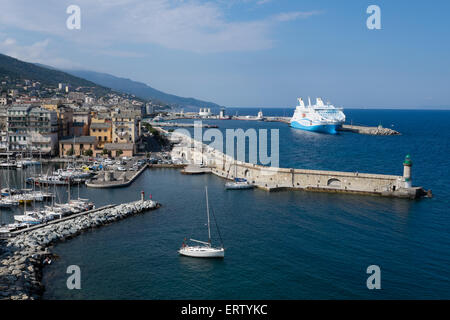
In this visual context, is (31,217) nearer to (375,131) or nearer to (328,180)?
(328,180)

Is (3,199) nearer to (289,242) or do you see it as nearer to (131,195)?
(131,195)

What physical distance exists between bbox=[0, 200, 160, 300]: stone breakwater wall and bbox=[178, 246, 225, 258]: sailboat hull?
18.3ft

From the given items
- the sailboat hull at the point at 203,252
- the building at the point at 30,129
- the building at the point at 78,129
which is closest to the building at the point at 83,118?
the building at the point at 78,129

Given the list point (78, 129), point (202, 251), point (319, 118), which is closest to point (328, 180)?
point (202, 251)

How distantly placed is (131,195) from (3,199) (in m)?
7.76

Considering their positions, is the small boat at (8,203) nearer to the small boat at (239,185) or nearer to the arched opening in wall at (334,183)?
the small boat at (239,185)

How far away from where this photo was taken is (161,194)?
27125 millimetres

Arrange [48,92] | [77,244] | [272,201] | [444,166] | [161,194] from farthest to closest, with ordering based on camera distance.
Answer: [48,92] → [444,166] → [161,194] → [272,201] → [77,244]

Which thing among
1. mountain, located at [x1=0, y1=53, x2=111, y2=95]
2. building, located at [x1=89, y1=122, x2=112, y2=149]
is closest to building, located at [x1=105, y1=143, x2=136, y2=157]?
building, located at [x1=89, y1=122, x2=112, y2=149]

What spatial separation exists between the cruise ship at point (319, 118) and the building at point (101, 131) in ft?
160

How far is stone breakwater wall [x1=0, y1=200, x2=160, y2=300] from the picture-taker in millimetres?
12570
